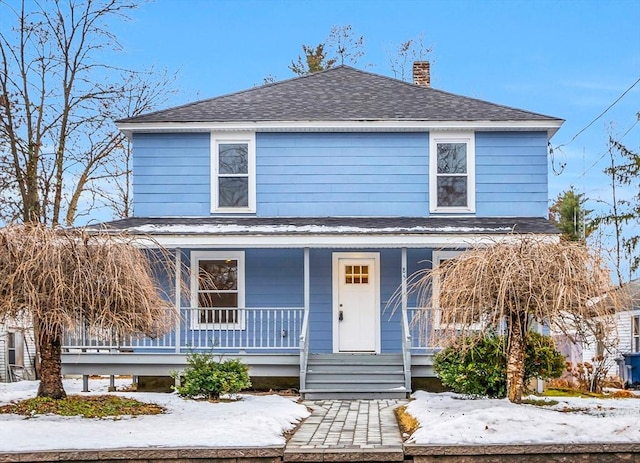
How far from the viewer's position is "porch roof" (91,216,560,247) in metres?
16.1

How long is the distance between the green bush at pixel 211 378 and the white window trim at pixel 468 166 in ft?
20.5

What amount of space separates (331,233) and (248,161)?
11.2 ft

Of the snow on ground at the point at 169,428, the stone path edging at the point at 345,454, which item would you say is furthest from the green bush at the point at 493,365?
the stone path edging at the point at 345,454

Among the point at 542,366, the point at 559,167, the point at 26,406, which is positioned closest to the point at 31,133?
the point at 26,406

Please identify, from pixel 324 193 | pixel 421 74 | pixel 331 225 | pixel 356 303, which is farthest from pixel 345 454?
pixel 421 74

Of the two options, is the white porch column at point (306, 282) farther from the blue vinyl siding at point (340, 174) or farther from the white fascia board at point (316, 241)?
the blue vinyl siding at point (340, 174)

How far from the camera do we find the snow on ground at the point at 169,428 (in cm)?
930

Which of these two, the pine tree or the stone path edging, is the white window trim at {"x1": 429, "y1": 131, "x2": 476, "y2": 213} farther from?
the pine tree

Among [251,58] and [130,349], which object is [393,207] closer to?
[130,349]

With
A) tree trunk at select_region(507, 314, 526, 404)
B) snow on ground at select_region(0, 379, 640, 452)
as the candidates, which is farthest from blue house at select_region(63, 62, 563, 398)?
snow on ground at select_region(0, 379, 640, 452)

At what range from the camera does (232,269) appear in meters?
18.0

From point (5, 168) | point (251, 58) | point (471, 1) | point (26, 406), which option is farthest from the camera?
point (251, 58)

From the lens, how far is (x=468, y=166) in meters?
18.3

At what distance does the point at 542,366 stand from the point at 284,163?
7949 millimetres
